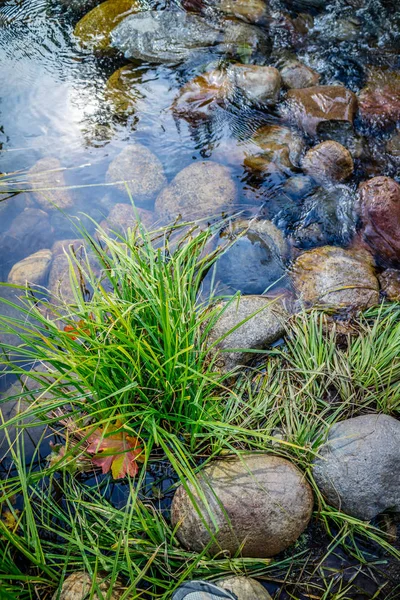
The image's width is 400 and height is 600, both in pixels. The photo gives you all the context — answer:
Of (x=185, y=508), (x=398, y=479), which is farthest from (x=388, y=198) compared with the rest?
(x=185, y=508)

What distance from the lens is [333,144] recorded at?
14.1 ft

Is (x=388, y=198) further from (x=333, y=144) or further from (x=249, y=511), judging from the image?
(x=249, y=511)

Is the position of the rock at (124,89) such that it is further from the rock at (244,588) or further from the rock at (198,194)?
the rock at (244,588)

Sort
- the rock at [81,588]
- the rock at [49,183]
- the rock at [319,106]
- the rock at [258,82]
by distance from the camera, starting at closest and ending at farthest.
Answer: the rock at [81,588], the rock at [49,183], the rock at [319,106], the rock at [258,82]

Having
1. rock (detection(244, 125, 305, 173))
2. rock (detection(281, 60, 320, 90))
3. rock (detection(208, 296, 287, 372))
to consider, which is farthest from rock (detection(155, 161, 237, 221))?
rock (detection(281, 60, 320, 90))

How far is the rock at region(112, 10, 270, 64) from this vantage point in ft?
17.5

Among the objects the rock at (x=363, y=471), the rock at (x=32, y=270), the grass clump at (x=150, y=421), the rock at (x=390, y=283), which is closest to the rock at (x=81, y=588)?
the grass clump at (x=150, y=421)

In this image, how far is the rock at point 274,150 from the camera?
4.30 m

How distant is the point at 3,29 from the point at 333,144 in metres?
4.83

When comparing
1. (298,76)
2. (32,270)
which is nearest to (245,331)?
(32,270)

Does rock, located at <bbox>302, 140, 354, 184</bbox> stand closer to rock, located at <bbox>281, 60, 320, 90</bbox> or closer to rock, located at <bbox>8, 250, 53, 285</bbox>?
rock, located at <bbox>281, 60, 320, 90</bbox>

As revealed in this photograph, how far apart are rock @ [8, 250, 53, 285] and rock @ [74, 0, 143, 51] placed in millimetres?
3328

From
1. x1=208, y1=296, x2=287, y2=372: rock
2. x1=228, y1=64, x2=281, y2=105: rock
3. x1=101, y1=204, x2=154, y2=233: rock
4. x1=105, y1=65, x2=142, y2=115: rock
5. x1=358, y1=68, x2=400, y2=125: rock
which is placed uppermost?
x1=105, y1=65, x2=142, y2=115: rock

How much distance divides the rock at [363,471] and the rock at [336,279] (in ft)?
3.63
